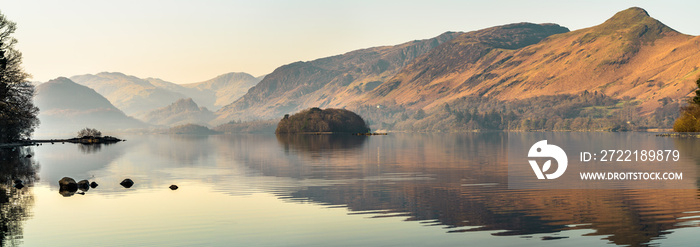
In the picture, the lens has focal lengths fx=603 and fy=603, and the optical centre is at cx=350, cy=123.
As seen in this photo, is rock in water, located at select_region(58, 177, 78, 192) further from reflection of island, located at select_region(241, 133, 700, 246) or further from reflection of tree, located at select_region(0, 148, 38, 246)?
reflection of island, located at select_region(241, 133, 700, 246)

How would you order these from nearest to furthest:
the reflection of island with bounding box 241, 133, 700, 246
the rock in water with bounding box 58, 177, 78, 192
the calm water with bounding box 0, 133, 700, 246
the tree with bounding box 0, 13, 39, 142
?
the calm water with bounding box 0, 133, 700, 246, the reflection of island with bounding box 241, 133, 700, 246, the rock in water with bounding box 58, 177, 78, 192, the tree with bounding box 0, 13, 39, 142

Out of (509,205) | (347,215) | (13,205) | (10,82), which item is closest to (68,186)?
(13,205)

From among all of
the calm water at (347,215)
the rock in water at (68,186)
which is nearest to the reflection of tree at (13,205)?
the calm water at (347,215)

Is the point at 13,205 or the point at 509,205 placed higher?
the point at 13,205

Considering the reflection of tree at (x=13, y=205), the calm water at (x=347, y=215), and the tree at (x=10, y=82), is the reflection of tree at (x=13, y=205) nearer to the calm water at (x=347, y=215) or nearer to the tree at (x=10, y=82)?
the calm water at (x=347, y=215)

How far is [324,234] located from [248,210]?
14.5 metres

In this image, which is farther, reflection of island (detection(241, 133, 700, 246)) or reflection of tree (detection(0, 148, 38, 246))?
reflection of island (detection(241, 133, 700, 246))

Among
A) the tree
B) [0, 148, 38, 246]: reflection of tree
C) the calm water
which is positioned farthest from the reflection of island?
the tree

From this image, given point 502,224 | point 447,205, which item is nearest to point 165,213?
point 447,205

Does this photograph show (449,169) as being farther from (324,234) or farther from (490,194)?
(324,234)

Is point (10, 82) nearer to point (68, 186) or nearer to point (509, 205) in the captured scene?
point (68, 186)

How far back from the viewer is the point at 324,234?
4225 cm

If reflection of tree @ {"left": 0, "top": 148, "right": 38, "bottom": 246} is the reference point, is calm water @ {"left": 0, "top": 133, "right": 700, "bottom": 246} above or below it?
below

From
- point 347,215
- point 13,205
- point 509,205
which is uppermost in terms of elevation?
point 13,205
